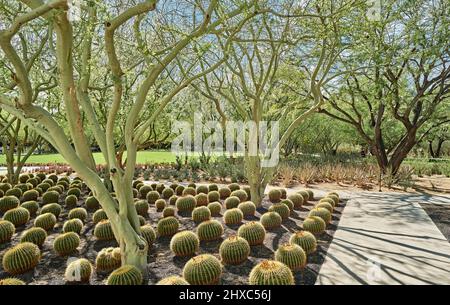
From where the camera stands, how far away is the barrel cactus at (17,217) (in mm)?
8172

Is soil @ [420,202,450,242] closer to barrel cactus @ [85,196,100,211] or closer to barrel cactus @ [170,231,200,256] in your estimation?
barrel cactus @ [170,231,200,256]

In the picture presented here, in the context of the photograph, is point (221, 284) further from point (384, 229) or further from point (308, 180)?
point (308, 180)

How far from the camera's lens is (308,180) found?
15391 millimetres

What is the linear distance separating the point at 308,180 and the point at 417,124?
5632 mm

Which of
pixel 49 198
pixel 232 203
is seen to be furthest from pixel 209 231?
pixel 49 198

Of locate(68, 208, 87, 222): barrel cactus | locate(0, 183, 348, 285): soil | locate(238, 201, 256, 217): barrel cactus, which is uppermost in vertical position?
locate(238, 201, 256, 217): barrel cactus

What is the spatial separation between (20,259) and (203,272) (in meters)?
3.24

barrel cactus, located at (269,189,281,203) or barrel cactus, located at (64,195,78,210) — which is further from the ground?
barrel cactus, located at (269,189,281,203)

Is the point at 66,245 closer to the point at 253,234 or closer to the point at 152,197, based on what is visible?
the point at 253,234

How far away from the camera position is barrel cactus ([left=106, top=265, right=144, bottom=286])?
444 centimetres

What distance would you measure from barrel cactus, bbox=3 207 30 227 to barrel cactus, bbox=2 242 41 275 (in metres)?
3.03

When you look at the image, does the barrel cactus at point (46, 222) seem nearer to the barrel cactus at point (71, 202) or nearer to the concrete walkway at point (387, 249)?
the barrel cactus at point (71, 202)

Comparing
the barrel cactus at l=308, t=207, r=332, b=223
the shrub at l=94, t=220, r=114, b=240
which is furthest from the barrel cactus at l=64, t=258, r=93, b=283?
the barrel cactus at l=308, t=207, r=332, b=223
